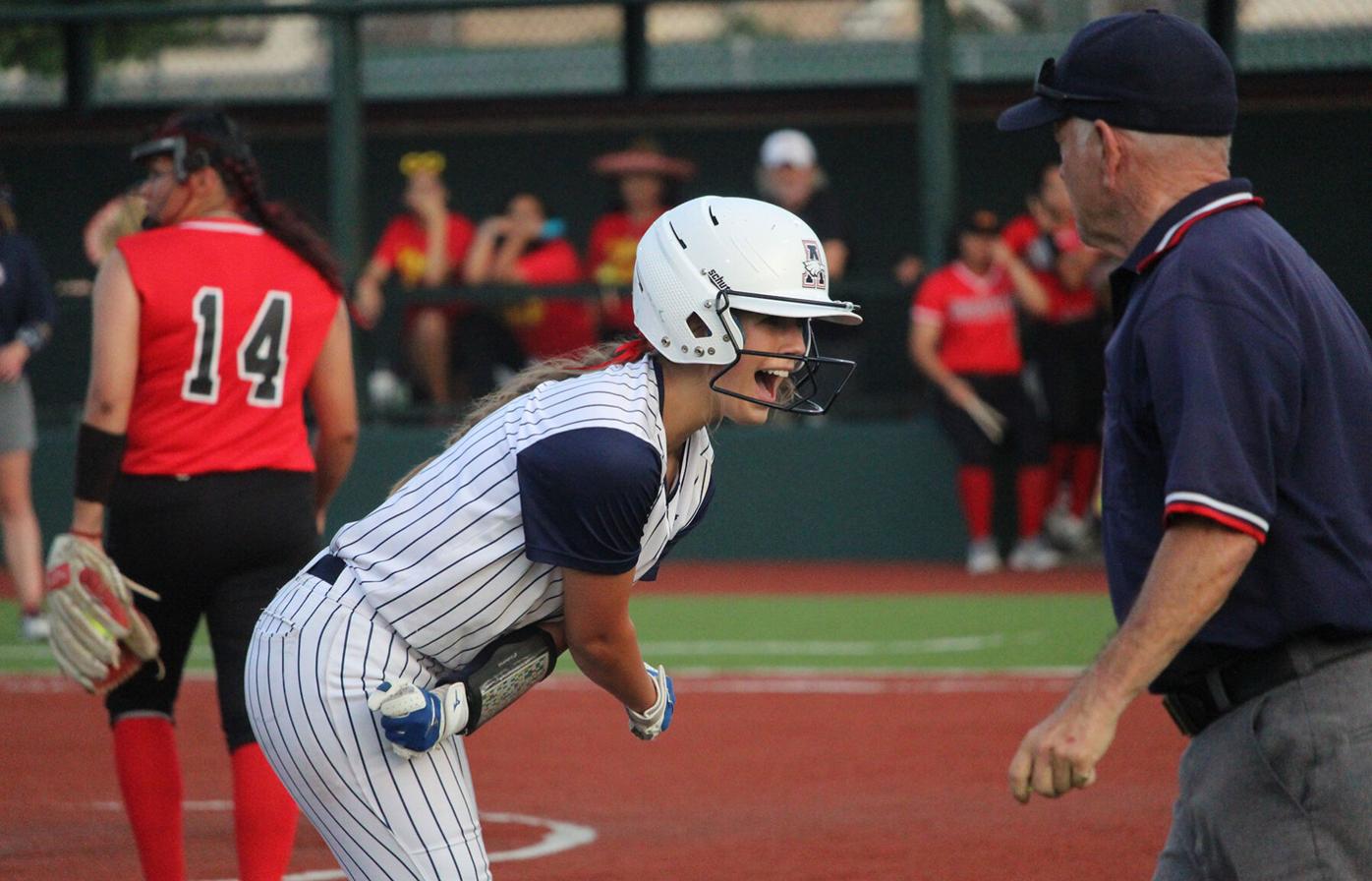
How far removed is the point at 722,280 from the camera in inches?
134

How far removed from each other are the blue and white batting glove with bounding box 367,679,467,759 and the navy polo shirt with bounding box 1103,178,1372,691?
3.92ft

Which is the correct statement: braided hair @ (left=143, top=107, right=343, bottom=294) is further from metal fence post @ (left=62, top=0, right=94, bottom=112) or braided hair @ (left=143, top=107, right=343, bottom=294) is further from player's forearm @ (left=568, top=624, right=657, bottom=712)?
metal fence post @ (left=62, top=0, right=94, bottom=112)

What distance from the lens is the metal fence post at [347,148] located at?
13879mm

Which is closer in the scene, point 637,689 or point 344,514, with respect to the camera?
point 637,689

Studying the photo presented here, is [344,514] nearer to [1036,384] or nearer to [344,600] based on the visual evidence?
[1036,384]

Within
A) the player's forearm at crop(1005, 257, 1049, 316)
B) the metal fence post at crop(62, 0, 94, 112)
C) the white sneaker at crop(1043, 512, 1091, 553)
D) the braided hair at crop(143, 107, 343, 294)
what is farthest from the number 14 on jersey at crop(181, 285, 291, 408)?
A: the metal fence post at crop(62, 0, 94, 112)

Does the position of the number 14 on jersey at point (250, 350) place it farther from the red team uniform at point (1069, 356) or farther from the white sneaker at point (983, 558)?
the red team uniform at point (1069, 356)

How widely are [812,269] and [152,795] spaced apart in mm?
2414

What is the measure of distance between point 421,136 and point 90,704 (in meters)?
9.84

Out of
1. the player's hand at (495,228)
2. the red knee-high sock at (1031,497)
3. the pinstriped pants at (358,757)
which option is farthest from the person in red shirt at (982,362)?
the pinstriped pants at (358,757)

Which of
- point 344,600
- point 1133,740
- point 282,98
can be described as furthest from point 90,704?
point 282,98

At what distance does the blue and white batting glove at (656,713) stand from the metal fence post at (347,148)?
1061 cm

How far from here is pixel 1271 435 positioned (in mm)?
2730

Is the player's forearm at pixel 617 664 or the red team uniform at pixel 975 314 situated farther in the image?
the red team uniform at pixel 975 314
